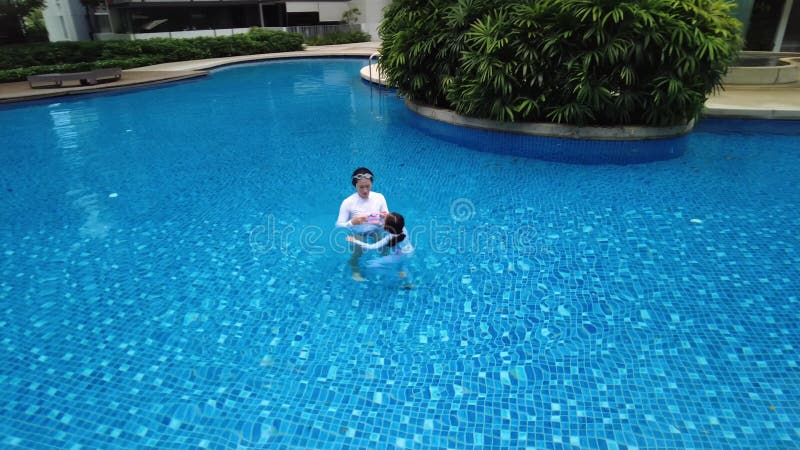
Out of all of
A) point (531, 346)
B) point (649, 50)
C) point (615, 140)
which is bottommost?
point (531, 346)

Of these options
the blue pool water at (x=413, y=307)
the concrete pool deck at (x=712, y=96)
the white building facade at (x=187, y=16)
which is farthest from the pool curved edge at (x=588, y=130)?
the white building facade at (x=187, y=16)

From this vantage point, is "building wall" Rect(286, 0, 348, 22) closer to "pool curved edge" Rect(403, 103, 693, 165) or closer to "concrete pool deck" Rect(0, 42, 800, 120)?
"concrete pool deck" Rect(0, 42, 800, 120)

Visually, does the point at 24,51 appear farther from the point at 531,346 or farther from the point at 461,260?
the point at 531,346

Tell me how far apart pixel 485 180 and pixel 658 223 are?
8.66 ft

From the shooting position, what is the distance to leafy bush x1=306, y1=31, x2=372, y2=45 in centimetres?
3177

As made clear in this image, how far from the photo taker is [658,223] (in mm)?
6180

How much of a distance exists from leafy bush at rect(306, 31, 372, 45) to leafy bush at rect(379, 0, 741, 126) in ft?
79.8

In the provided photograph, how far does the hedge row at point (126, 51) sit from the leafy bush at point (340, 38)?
3281mm

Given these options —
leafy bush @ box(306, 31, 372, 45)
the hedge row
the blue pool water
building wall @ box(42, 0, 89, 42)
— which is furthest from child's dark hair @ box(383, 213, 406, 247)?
building wall @ box(42, 0, 89, 42)

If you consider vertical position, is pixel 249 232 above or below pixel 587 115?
below

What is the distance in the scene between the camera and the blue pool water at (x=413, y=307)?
336cm

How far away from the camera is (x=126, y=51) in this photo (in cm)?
2227

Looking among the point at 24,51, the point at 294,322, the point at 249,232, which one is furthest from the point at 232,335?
the point at 24,51

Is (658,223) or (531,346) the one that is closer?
(531,346)
